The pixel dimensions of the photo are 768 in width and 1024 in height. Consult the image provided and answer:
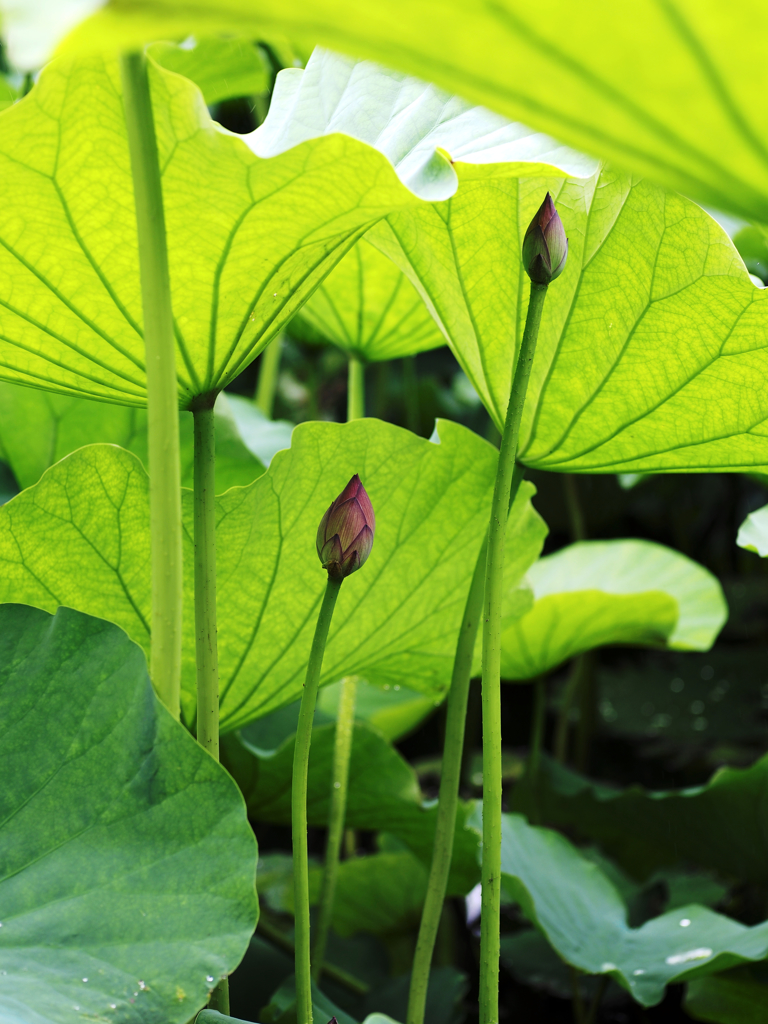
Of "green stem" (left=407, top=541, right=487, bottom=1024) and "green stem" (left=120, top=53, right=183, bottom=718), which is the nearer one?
"green stem" (left=120, top=53, right=183, bottom=718)

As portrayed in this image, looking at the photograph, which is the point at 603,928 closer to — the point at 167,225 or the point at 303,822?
the point at 303,822

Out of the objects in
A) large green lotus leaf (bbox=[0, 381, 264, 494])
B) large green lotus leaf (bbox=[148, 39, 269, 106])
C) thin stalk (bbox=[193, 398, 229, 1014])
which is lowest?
thin stalk (bbox=[193, 398, 229, 1014])

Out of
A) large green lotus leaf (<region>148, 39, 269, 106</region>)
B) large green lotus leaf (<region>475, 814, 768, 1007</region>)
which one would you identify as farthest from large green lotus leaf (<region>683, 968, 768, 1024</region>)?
large green lotus leaf (<region>148, 39, 269, 106</region>)

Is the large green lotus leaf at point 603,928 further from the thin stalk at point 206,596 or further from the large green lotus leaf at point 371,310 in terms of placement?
the large green lotus leaf at point 371,310

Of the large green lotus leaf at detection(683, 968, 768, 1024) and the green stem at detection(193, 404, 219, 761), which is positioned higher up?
the green stem at detection(193, 404, 219, 761)

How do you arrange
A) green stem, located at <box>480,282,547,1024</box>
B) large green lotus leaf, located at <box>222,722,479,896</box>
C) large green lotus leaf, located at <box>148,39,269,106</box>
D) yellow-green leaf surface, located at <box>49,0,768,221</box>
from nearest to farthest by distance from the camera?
yellow-green leaf surface, located at <box>49,0,768,221</box> < green stem, located at <box>480,282,547,1024</box> < large green lotus leaf, located at <box>222,722,479,896</box> < large green lotus leaf, located at <box>148,39,269,106</box>

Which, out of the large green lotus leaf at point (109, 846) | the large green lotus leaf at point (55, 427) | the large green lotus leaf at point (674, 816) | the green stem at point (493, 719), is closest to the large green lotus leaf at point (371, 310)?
the large green lotus leaf at point (55, 427)

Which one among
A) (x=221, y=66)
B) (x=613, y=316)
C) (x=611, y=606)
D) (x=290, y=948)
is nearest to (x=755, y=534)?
(x=613, y=316)

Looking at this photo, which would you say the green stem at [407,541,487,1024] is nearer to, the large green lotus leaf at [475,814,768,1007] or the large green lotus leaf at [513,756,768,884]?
the large green lotus leaf at [475,814,768,1007]
